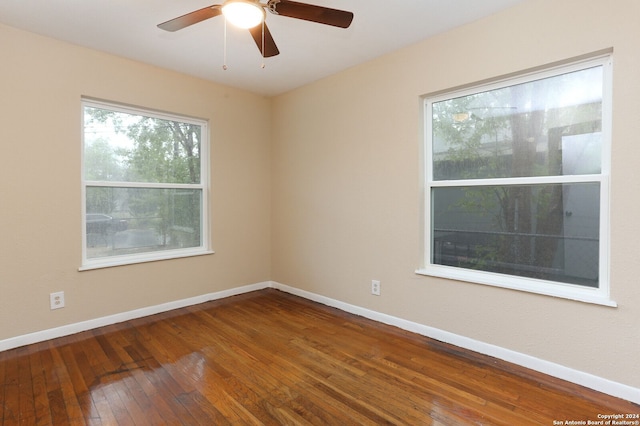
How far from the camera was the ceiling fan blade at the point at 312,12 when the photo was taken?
177cm

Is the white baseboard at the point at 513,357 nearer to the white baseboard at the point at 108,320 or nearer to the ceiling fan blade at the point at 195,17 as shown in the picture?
the white baseboard at the point at 108,320

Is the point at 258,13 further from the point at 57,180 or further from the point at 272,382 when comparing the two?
the point at 57,180

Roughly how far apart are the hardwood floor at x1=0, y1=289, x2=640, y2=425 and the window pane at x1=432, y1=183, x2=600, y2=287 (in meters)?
0.72

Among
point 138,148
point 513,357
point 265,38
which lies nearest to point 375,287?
point 513,357

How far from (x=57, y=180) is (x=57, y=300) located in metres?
1.03

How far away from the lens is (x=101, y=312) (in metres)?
3.08

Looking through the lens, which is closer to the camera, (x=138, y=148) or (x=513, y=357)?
(x=513, y=357)

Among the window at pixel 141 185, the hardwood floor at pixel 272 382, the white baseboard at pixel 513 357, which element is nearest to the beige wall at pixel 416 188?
the white baseboard at pixel 513 357

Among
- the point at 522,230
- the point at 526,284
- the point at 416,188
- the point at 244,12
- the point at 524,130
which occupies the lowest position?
the point at 526,284

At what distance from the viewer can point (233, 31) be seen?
8.68 ft

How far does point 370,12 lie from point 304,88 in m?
1.61

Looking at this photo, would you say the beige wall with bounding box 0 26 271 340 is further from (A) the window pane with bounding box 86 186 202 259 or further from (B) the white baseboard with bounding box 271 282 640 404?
(B) the white baseboard with bounding box 271 282 640 404

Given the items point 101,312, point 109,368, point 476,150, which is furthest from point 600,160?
point 101,312

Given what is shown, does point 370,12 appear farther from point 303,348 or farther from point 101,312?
point 101,312
